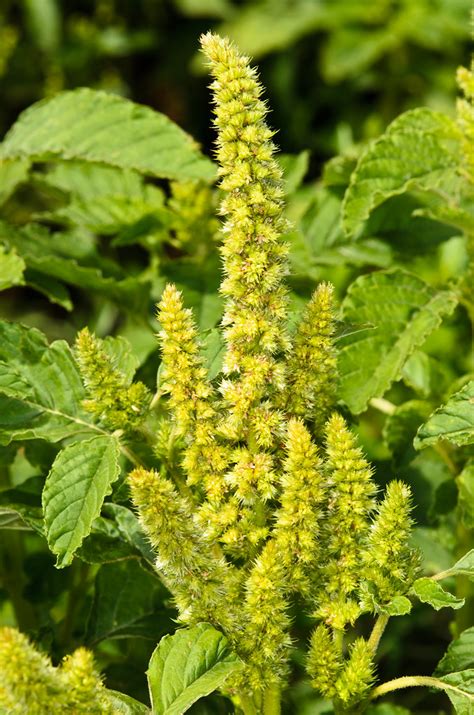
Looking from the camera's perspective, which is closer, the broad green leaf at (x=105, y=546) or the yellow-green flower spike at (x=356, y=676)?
the yellow-green flower spike at (x=356, y=676)

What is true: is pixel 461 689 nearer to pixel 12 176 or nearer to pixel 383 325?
pixel 383 325

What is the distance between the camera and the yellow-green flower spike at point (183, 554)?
4.76 ft

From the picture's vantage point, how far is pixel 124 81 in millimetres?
5449

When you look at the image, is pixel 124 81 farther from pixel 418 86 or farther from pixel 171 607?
pixel 171 607

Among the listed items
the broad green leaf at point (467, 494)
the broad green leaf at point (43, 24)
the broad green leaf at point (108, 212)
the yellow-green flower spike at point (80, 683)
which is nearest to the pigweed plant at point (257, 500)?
the yellow-green flower spike at point (80, 683)

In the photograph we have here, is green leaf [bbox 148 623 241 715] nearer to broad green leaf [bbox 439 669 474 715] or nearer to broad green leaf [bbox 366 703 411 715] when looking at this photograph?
broad green leaf [bbox 439 669 474 715]

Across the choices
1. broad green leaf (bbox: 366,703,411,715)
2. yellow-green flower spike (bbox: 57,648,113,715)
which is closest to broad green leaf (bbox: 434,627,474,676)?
broad green leaf (bbox: 366,703,411,715)

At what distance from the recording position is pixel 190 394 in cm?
152

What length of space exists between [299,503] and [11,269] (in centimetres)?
92

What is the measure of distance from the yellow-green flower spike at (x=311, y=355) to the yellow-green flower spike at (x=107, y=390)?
0.83 feet

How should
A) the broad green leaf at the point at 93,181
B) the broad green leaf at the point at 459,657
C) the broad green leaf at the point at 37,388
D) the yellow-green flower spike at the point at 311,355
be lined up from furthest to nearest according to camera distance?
the broad green leaf at the point at 93,181
the broad green leaf at the point at 37,388
the broad green leaf at the point at 459,657
the yellow-green flower spike at the point at 311,355

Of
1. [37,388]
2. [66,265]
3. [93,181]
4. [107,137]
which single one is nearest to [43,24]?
[93,181]

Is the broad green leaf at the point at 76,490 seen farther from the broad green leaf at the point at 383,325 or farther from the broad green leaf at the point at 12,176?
the broad green leaf at the point at 12,176

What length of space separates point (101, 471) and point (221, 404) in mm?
246
